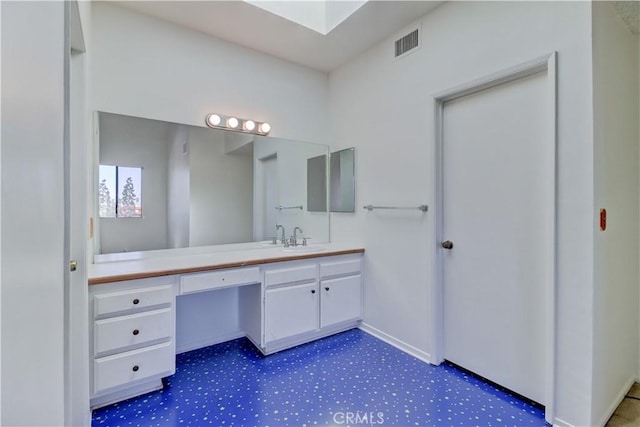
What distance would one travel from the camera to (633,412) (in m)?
1.70

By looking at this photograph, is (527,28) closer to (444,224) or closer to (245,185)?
(444,224)

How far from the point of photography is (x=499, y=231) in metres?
1.90

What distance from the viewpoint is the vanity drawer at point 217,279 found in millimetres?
1982

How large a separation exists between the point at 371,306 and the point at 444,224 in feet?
3.43

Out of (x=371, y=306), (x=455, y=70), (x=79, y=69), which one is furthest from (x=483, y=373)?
(x=79, y=69)

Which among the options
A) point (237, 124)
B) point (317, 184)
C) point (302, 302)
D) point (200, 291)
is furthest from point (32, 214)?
point (317, 184)

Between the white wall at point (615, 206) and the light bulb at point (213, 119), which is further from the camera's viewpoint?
the light bulb at point (213, 119)

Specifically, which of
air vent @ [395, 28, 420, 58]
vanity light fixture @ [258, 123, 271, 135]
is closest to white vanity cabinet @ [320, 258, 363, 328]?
vanity light fixture @ [258, 123, 271, 135]

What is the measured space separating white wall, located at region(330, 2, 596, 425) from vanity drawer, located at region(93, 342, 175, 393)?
5.52 ft

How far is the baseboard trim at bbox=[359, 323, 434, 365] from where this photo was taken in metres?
2.27

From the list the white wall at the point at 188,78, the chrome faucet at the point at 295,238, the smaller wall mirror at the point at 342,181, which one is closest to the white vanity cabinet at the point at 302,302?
the chrome faucet at the point at 295,238

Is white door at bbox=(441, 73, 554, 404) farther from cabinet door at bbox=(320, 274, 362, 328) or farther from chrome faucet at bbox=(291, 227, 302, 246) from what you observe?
chrome faucet at bbox=(291, 227, 302, 246)

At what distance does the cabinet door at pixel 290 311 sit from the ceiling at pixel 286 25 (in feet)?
6.86

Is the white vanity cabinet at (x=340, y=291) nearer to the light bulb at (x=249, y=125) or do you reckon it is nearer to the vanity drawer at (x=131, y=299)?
the vanity drawer at (x=131, y=299)
